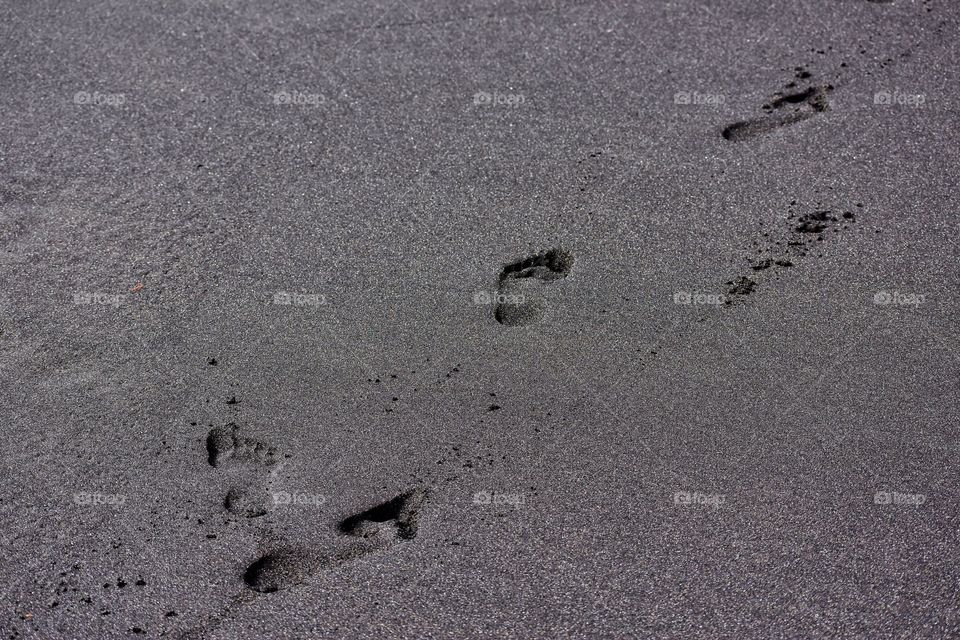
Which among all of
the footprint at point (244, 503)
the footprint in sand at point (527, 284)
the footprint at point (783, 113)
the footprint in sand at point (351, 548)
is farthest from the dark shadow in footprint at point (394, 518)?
the footprint at point (783, 113)

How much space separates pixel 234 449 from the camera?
153 inches

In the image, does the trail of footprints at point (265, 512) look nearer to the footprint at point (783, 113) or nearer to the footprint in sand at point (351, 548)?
the footprint in sand at point (351, 548)

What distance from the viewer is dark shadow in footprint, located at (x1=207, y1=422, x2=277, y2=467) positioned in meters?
3.84

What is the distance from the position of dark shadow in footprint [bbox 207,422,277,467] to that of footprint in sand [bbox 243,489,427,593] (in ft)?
1.48

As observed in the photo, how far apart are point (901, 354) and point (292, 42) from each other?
4.13 m

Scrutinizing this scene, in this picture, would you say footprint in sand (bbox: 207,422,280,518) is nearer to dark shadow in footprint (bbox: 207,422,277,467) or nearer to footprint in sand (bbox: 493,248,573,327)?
dark shadow in footprint (bbox: 207,422,277,467)

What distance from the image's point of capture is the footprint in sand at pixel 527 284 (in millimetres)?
4355

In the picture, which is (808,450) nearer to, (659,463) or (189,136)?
(659,463)

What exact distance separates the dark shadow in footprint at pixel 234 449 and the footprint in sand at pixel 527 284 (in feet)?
4.34

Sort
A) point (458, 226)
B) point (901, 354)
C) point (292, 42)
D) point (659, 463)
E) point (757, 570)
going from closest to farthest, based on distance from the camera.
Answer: point (757, 570) < point (659, 463) < point (901, 354) < point (458, 226) < point (292, 42)

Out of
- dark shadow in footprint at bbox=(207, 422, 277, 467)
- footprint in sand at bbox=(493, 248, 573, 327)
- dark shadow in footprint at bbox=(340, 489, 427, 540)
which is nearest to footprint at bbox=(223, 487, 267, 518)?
dark shadow in footprint at bbox=(207, 422, 277, 467)

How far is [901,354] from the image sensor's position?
4.22 metres

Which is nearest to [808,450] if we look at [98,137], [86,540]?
[86,540]

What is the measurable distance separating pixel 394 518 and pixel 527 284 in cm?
146
